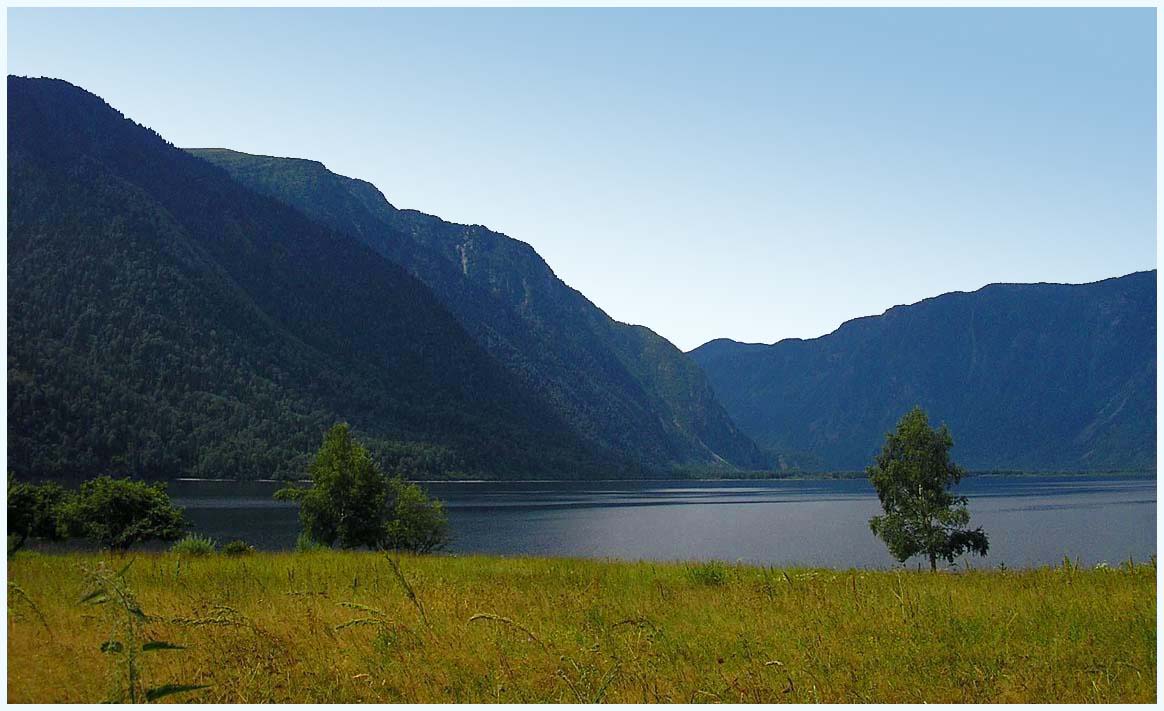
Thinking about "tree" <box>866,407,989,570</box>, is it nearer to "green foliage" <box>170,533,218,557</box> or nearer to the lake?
the lake

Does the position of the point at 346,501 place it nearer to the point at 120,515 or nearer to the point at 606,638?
the point at 120,515

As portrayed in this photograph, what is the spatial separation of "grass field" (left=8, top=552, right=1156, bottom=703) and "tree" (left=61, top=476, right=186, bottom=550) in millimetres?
24405

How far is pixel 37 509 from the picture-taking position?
46.3 m

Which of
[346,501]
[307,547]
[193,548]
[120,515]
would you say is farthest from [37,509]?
[193,548]

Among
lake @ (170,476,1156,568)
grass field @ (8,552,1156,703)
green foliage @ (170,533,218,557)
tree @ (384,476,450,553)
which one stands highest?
grass field @ (8,552,1156,703)

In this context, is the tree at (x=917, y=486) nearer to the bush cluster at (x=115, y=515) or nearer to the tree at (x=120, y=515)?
the tree at (x=120, y=515)

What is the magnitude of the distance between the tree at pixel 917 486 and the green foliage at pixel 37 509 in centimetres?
3969

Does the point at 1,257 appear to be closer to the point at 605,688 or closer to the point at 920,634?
the point at 605,688

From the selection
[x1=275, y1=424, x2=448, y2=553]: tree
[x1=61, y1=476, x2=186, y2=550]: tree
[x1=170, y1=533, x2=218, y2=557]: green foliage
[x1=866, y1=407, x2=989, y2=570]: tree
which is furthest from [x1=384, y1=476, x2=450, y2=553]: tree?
[x1=170, y1=533, x2=218, y2=557]: green foliage

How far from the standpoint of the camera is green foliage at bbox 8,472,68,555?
142 ft

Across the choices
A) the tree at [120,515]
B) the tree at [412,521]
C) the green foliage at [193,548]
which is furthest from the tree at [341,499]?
the green foliage at [193,548]

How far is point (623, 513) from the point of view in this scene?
166375mm

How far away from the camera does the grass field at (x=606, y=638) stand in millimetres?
9625

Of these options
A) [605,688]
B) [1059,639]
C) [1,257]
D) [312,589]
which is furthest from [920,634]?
[1,257]
